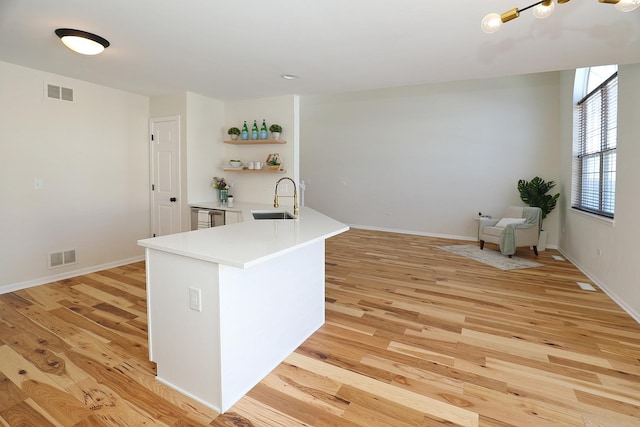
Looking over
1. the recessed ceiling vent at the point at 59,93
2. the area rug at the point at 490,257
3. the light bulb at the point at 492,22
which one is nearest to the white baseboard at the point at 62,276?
the recessed ceiling vent at the point at 59,93

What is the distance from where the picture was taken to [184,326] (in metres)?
1.86

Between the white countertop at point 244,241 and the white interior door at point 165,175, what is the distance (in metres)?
2.39

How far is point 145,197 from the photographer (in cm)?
480

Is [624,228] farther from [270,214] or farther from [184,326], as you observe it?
[184,326]

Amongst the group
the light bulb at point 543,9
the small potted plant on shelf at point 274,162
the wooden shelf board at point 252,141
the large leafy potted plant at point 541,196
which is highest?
the light bulb at point 543,9

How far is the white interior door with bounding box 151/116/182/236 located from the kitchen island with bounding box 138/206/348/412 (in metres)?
2.68

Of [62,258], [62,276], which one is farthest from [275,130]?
[62,276]

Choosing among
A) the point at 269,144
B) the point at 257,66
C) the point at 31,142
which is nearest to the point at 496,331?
the point at 257,66

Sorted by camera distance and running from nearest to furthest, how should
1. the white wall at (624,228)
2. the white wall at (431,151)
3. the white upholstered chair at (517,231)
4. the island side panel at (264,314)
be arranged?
the island side panel at (264,314), the white wall at (624,228), the white upholstered chair at (517,231), the white wall at (431,151)

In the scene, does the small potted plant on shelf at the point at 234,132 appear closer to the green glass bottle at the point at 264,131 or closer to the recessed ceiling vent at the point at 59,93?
the green glass bottle at the point at 264,131

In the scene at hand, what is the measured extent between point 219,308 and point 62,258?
3380mm

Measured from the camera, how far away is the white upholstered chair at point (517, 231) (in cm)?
502

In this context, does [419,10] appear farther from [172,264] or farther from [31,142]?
[31,142]

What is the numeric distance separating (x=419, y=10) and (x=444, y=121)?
4.79m
